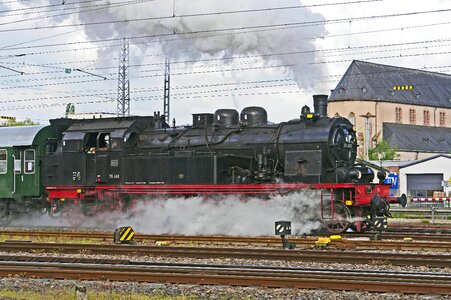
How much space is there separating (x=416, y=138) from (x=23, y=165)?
82.7 meters

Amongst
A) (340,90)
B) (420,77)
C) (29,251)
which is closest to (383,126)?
(340,90)

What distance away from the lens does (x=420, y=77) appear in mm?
111500

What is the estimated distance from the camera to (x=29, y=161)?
26.8m

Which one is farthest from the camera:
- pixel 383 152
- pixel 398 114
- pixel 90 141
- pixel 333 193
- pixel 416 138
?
pixel 398 114

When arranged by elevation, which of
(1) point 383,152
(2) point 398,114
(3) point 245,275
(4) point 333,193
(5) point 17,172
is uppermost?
(2) point 398,114

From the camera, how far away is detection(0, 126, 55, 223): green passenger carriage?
26578mm

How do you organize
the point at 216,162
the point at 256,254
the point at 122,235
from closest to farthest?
1. the point at 256,254
2. the point at 122,235
3. the point at 216,162

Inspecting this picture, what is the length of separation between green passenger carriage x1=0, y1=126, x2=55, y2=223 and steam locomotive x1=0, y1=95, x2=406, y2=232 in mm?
163

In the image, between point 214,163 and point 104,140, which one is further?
point 104,140

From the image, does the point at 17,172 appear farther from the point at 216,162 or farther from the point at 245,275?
the point at 245,275

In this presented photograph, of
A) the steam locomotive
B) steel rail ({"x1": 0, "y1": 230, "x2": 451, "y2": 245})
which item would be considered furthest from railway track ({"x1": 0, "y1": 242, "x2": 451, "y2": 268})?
the steam locomotive

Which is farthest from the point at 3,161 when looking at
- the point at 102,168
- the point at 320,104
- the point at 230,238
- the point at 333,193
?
the point at 333,193

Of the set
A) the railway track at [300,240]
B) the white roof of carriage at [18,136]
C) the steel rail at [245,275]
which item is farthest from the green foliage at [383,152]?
the steel rail at [245,275]

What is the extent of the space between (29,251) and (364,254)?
8.23 m
